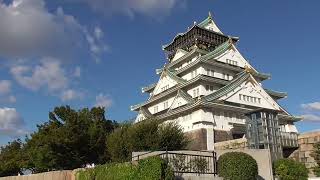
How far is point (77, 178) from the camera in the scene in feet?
81.5

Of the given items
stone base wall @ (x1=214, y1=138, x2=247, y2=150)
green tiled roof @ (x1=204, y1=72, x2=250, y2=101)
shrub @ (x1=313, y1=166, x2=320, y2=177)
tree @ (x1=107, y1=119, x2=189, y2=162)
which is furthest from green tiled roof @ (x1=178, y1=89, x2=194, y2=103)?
shrub @ (x1=313, y1=166, x2=320, y2=177)

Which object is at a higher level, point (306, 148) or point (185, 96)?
point (185, 96)

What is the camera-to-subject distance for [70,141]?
33.2 metres

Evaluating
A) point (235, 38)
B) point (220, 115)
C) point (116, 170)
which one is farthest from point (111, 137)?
point (235, 38)

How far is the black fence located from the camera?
19.6 m

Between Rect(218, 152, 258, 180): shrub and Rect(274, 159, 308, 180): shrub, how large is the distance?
2715mm

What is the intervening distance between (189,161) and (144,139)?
10.0m

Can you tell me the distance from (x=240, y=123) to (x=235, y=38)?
17721 mm

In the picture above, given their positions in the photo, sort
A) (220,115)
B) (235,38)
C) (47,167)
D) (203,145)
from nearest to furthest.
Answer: (47,167)
(203,145)
(220,115)
(235,38)

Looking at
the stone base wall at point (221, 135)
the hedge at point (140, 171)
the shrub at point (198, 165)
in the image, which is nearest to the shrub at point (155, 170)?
the hedge at point (140, 171)

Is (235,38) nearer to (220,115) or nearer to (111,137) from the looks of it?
(220,115)

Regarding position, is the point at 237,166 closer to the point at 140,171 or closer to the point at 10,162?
the point at 140,171

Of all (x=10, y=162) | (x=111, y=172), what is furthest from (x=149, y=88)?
(x=111, y=172)

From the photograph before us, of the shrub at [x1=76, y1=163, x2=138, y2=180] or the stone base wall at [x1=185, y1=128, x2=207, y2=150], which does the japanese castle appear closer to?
the stone base wall at [x1=185, y1=128, x2=207, y2=150]
